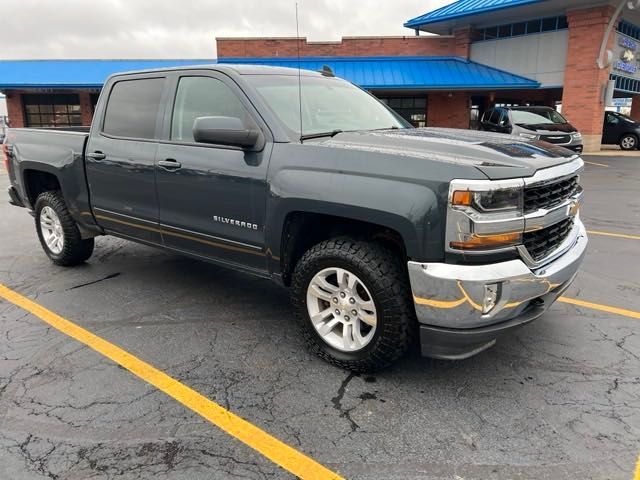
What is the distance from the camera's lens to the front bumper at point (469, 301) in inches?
108

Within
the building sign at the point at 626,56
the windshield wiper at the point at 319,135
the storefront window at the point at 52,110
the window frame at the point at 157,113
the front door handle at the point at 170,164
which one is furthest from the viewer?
the storefront window at the point at 52,110

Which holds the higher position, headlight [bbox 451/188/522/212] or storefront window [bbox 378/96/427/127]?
storefront window [bbox 378/96/427/127]

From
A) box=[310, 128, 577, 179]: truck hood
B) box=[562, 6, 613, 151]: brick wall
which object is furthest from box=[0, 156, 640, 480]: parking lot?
box=[562, 6, 613, 151]: brick wall

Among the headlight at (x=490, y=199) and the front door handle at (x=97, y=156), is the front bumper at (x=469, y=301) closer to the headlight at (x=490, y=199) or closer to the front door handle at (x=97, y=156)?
the headlight at (x=490, y=199)

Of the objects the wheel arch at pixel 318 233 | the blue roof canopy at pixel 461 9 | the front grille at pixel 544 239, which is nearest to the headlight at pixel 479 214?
the front grille at pixel 544 239

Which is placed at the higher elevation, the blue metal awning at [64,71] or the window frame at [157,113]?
the blue metal awning at [64,71]

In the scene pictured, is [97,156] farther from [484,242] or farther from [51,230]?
[484,242]

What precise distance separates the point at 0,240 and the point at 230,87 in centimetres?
513

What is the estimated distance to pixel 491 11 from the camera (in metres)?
22.0

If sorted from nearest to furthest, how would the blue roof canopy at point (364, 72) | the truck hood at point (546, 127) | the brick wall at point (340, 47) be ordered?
the truck hood at point (546, 127) → the blue roof canopy at point (364, 72) → the brick wall at point (340, 47)

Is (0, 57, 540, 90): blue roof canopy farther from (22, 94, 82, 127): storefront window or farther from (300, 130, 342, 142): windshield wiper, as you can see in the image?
(300, 130, 342, 142): windshield wiper

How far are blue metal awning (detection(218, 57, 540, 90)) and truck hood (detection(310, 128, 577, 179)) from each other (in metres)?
18.7

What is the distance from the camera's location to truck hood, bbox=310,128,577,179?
2852 millimetres

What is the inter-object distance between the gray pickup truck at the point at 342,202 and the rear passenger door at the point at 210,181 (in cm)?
1
